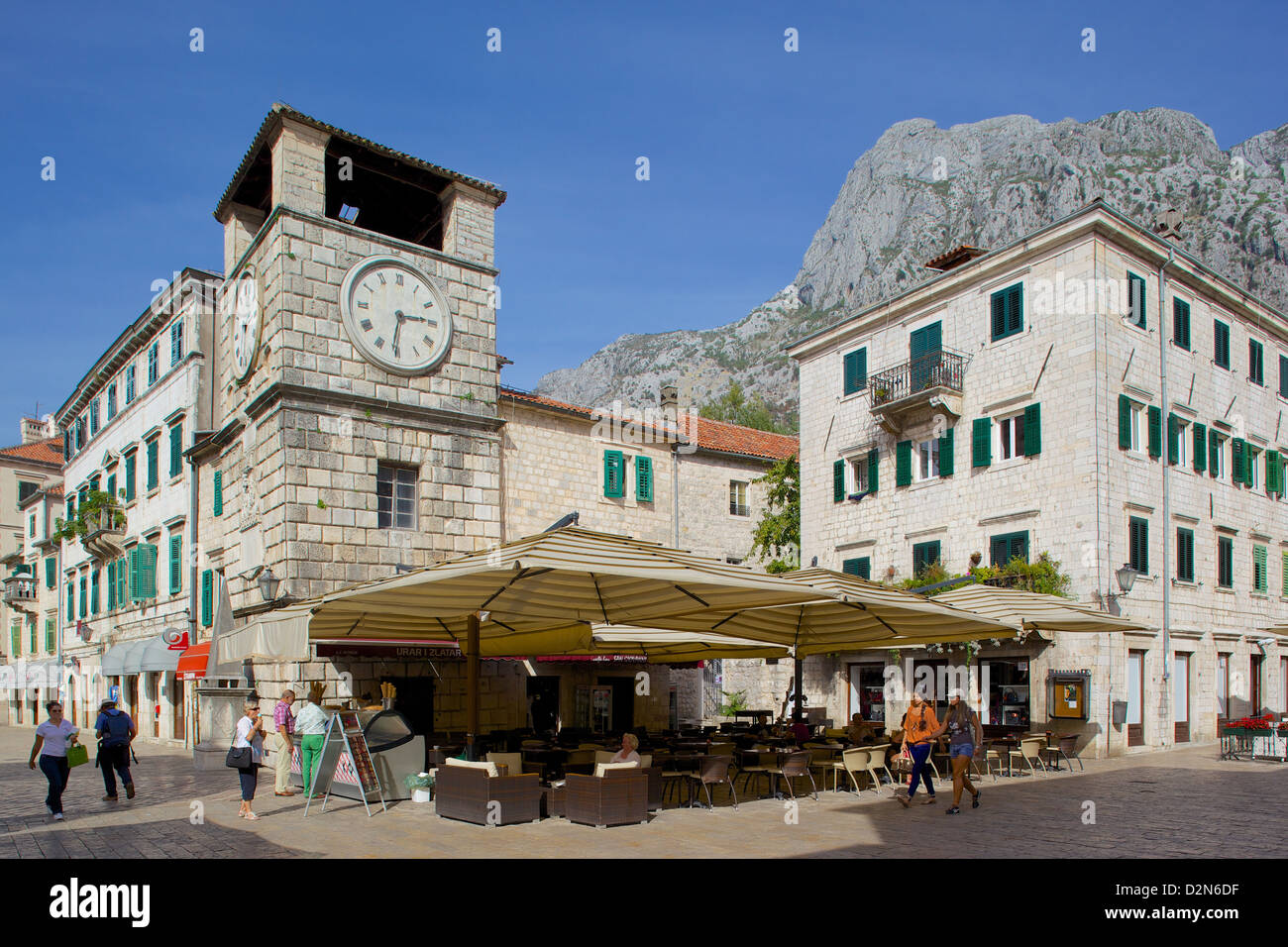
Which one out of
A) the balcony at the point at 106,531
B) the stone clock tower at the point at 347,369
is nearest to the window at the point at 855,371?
the stone clock tower at the point at 347,369

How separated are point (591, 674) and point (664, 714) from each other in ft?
11.3

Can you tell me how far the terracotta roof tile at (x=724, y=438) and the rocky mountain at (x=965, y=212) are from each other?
39215 mm

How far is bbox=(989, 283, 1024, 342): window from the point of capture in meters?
24.1

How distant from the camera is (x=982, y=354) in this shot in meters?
→ 25.0

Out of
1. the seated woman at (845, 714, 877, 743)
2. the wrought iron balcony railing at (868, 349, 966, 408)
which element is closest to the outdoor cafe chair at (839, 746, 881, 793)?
the seated woman at (845, 714, 877, 743)

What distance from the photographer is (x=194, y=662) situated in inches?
911

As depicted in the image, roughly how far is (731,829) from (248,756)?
598cm

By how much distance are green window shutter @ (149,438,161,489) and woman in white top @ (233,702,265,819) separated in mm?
19712

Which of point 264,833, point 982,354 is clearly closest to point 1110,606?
point 982,354

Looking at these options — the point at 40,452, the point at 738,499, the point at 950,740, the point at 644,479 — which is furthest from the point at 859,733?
the point at 40,452

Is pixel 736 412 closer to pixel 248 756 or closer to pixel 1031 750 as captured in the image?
pixel 1031 750

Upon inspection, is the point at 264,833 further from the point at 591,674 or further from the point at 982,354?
the point at 982,354

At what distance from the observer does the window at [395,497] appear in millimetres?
20531

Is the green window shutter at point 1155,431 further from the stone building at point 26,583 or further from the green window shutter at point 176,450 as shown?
the stone building at point 26,583
